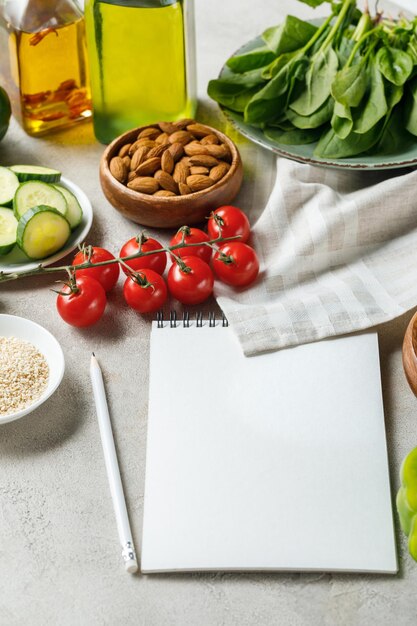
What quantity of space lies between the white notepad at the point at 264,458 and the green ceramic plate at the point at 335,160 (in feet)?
1.20

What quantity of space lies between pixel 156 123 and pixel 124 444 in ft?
2.07

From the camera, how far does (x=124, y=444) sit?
1.01 m

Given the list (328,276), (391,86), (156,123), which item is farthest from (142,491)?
(391,86)

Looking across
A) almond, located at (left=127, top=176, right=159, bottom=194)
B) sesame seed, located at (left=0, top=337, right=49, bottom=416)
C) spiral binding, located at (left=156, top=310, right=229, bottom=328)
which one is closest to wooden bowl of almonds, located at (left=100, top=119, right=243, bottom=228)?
almond, located at (left=127, top=176, right=159, bottom=194)

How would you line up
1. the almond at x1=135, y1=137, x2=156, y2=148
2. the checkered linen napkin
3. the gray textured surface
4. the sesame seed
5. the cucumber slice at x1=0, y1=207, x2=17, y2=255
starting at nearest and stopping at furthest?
the gray textured surface
the sesame seed
the checkered linen napkin
the cucumber slice at x1=0, y1=207, x2=17, y2=255
the almond at x1=135, y1=137, x2=156, y2=148

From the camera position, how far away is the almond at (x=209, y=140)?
Answer: 1342mm

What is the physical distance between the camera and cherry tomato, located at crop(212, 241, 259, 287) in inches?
46.4

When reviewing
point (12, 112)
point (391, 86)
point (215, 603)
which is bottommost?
point (215, 603)

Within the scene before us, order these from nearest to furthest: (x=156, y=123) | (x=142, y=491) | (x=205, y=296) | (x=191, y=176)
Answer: (x=142, y=491) → (x=205, y=296) → (x=191, y=176) → (x=156, y=123)

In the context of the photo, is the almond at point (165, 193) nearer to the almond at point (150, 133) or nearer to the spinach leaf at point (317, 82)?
the almond at point (150, 133)

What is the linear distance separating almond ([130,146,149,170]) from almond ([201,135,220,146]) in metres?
0.10

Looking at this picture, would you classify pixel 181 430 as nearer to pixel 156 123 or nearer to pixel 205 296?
pixel 205 296

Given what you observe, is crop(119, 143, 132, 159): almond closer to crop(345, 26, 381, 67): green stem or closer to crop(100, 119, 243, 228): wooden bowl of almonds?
crop(100, 119, 243, 228): wooden bowl of almonds

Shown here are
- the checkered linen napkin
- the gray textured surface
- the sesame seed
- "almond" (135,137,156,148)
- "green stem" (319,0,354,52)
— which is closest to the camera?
the gray textured surface
